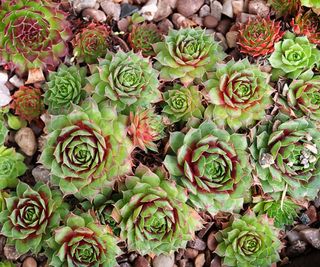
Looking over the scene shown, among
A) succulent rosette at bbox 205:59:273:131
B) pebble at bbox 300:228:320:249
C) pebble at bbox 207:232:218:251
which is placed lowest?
pebble at bbox 207:232:218:251

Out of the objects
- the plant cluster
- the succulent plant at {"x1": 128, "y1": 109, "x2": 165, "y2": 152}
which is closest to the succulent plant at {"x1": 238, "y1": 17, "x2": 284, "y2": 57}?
the plant cluster

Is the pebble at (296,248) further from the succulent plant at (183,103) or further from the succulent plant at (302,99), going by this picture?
the succulent plant at (183,103)

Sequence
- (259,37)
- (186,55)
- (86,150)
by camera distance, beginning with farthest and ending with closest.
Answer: (259,37), (186,55), (86,150)

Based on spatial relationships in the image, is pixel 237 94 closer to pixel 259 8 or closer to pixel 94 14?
pixel 259 8

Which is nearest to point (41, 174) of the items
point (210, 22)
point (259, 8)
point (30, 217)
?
point (30, 217)

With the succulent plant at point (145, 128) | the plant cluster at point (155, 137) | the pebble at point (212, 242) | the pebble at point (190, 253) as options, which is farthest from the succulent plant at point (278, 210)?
the succulent plant at point (145, 128)

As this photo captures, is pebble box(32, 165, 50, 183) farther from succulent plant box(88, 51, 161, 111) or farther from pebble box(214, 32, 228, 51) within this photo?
pebble box(214, 32, 228, 51)
